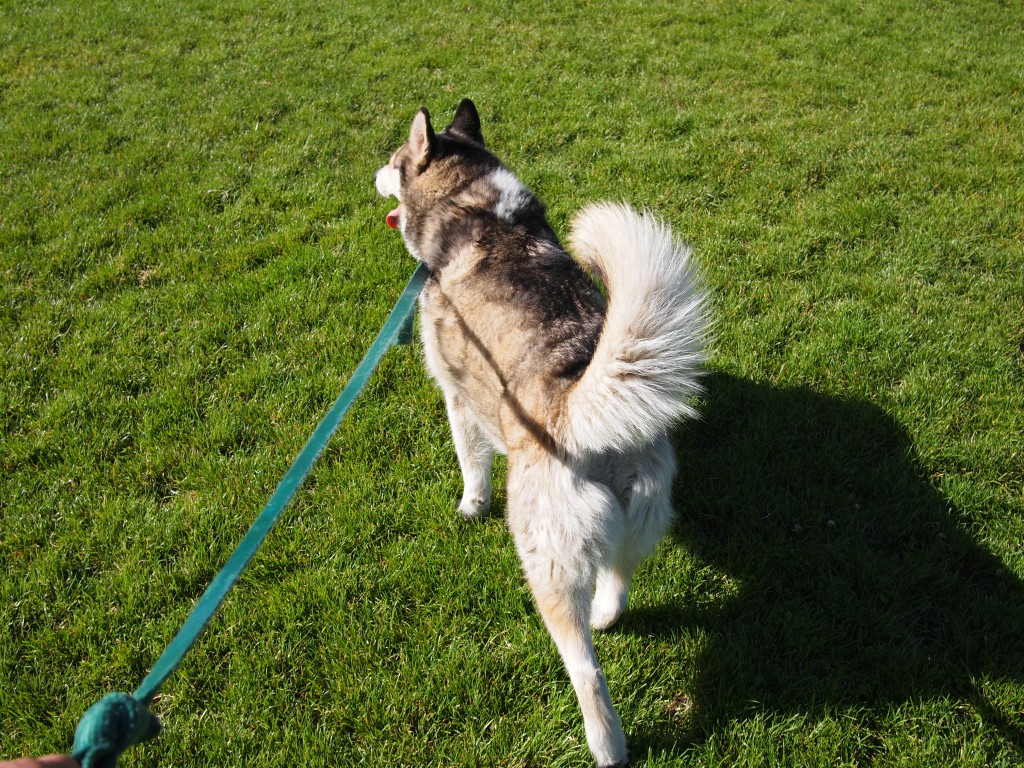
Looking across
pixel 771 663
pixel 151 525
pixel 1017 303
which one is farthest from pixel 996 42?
pixel 151 525

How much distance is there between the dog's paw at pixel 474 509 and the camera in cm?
332

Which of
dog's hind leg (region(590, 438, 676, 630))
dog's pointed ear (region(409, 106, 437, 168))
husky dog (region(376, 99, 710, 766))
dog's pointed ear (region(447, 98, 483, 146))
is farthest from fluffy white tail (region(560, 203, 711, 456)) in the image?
dog's pointed ear (region(447, 98, 483, 146))

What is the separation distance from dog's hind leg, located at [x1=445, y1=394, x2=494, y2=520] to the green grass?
3.9 inches

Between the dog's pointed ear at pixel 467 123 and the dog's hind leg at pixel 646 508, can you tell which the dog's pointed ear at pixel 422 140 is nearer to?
the dog's pointed ear at pixel 467 123

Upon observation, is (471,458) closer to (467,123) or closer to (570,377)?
(570,377)

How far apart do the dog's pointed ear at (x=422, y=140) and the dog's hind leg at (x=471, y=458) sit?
4.22 feet

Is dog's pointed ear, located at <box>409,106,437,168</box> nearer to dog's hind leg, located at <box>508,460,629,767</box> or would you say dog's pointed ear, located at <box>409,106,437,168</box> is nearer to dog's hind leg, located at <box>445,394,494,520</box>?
dog's hind leg, located at <box>445,394,494,520</box>

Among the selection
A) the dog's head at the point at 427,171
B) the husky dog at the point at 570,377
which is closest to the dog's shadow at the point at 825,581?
the husky dog at the point at 570,377

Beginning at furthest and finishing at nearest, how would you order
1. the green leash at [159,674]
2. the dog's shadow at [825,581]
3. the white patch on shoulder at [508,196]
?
the white patch on shoulder at [508,196]
the dog's shadow at [825,581]
the green leash at [159,674]

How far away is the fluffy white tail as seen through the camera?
2.10 meters

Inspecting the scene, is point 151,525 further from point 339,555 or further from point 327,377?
point 327,377

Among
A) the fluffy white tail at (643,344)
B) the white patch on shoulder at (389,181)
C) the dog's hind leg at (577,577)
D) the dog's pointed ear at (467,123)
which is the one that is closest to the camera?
the fluffy white tail at (643,344)

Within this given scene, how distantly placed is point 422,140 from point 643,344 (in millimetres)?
2030

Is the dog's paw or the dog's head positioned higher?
the dog's head
